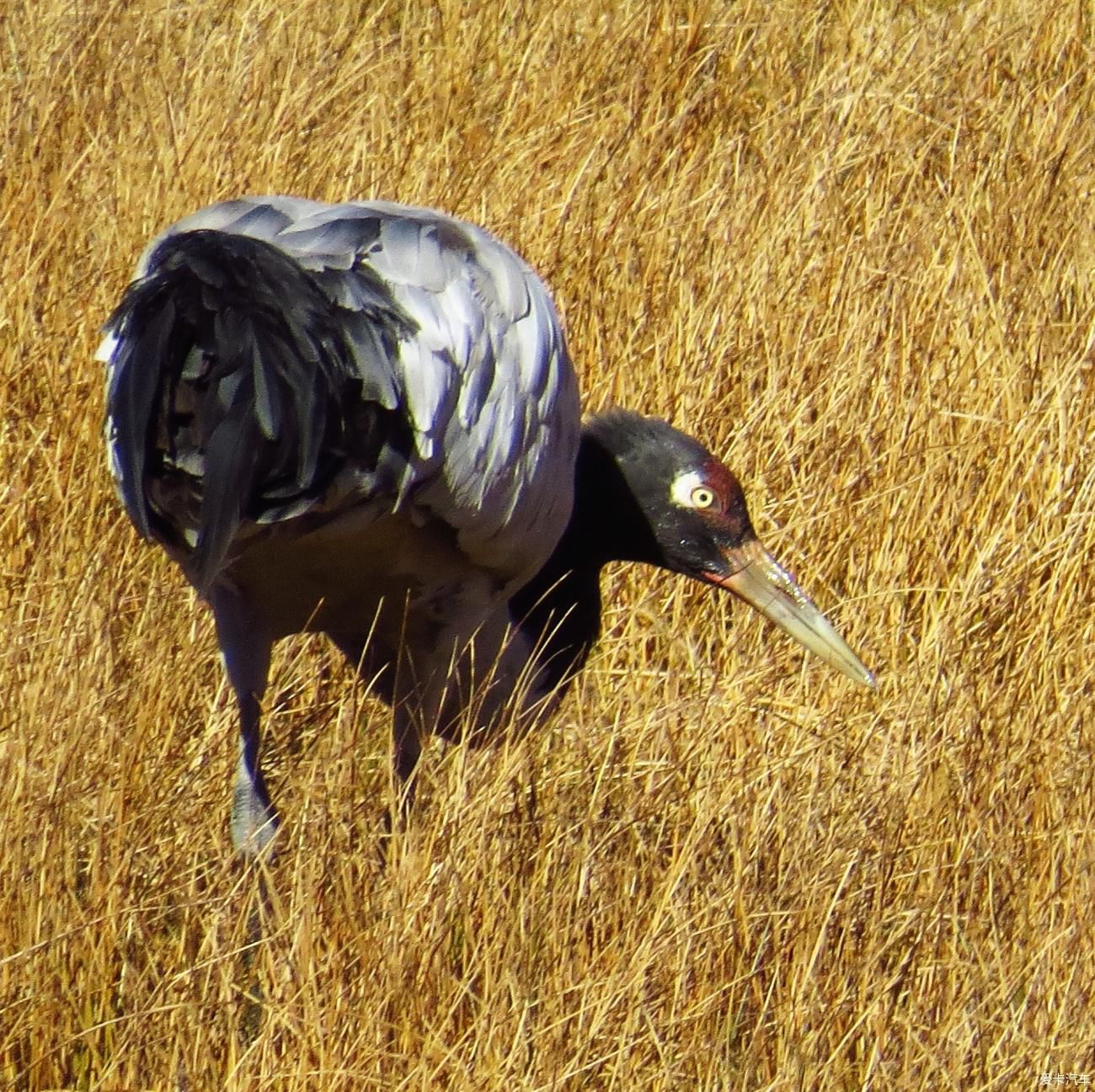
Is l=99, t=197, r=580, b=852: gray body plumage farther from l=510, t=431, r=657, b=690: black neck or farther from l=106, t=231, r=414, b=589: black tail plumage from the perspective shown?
l=510, t=431, r=657, b=690: black neck

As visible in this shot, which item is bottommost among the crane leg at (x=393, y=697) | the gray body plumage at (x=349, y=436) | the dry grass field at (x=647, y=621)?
the crane leg at (x=393, y=697)

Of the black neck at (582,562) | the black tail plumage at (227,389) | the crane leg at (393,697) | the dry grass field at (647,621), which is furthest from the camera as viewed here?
the black neck at (582,562)

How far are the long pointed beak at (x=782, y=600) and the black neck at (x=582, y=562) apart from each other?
0.60 ft

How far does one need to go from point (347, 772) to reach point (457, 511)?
1.58 ft

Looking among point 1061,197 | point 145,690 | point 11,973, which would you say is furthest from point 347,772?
point 1061,197

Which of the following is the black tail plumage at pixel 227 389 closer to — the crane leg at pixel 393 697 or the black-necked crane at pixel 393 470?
the black-necked crane at pixel 393 470

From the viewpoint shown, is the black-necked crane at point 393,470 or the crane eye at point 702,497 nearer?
the black-necked crane at point 393,470

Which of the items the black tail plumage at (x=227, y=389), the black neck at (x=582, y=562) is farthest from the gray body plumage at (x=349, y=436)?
the black neck at (x=582, y=562)

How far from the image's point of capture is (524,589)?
4266 mm

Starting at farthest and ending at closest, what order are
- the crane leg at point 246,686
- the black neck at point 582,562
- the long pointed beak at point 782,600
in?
the black neck at point 582,562 < the long pointed beak at point 782,600 < the crane leg at point 246,686

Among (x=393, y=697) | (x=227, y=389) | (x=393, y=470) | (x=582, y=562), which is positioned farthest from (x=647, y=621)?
(x=227, y=389)

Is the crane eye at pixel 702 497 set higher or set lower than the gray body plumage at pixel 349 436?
lower

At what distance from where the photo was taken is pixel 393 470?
3205 millimetres

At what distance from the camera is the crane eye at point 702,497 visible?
3979 millimetres
